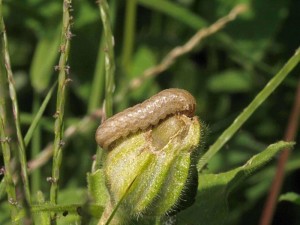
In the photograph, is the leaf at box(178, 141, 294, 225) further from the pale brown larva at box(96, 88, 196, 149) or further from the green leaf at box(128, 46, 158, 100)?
the green leaf at box(128, 46, 158, 100)

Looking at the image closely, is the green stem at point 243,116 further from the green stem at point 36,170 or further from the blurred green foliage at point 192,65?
the blurred green foliage at point 192,65

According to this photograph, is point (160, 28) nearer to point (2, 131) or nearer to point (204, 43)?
point (204, 43)

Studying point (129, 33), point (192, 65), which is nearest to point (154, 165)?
point (129, 33)

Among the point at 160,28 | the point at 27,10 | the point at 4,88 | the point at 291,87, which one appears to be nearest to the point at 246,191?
the point at 291,87

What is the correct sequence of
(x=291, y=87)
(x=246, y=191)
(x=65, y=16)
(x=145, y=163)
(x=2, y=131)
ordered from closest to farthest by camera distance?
(x=145, y=163) → (x=2, y=131) → (x=65, y=16) → (x=246, y=191) → (x=291, y=87)

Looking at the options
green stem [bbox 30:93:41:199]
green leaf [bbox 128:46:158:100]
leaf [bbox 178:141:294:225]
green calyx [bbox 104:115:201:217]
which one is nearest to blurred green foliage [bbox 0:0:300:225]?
green leaf [bbox 128:46:158:100]

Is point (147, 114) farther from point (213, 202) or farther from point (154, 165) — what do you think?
point (213, 202)

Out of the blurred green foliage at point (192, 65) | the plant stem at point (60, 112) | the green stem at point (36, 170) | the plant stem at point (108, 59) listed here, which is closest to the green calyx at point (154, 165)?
the plant stem at point (60, 112)
